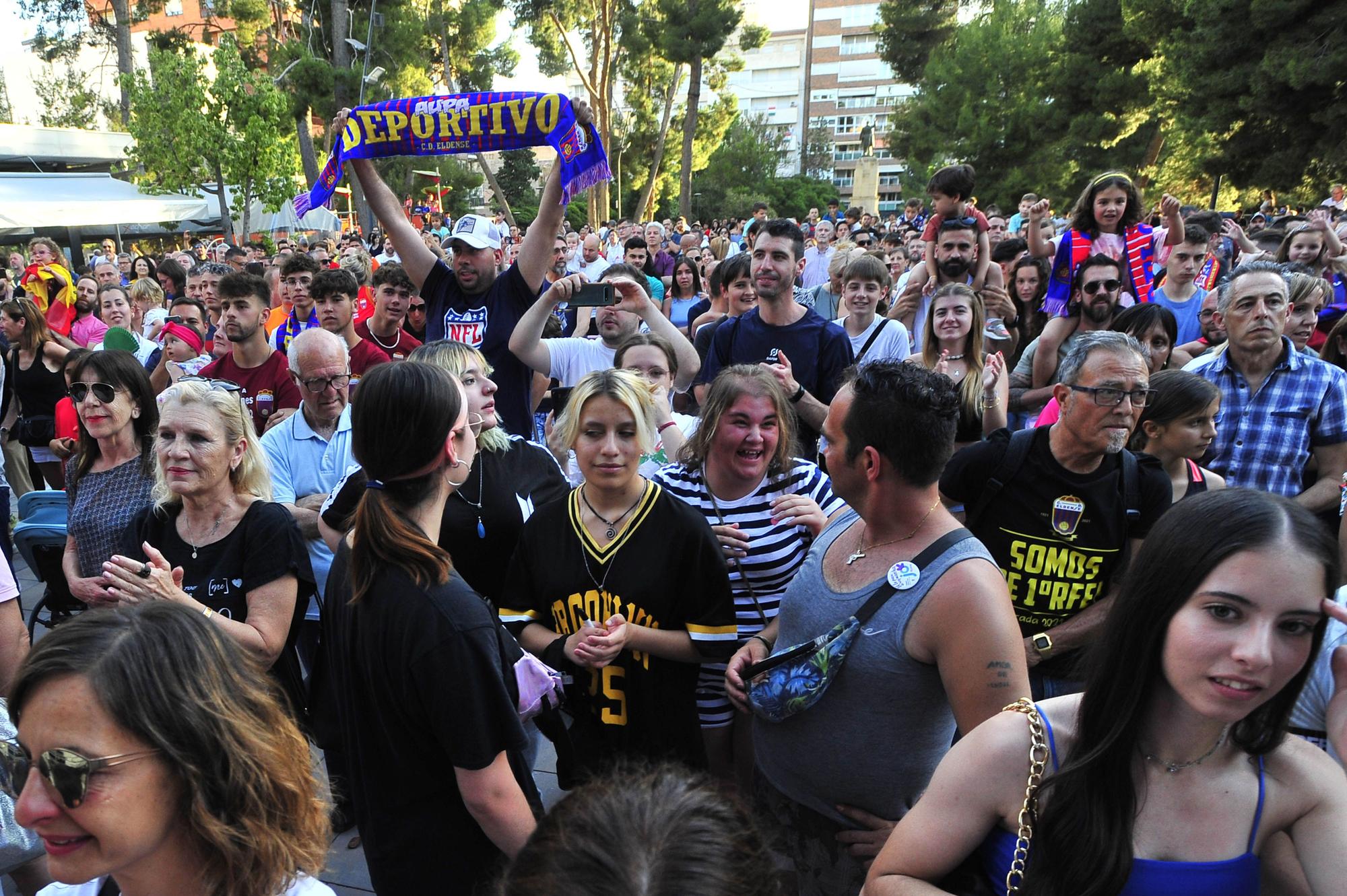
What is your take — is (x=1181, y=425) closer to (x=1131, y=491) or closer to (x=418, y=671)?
(x=1131, y=491)

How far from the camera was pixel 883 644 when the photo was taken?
6.55 ft

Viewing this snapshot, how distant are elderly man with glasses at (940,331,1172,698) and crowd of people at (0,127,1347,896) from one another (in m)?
0.01

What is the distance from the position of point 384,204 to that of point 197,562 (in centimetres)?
257

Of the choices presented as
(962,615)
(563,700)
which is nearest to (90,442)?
(563,700)

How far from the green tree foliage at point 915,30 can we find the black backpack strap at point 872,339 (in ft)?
136

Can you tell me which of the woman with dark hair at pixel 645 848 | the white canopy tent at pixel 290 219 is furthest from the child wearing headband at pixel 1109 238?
the white canopy tent at pixel 290 219

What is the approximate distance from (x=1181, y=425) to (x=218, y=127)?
2019cm

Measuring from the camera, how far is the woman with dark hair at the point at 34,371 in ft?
20.8

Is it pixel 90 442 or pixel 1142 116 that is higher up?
pixel 1142 116

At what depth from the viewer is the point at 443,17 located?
35.5 meters

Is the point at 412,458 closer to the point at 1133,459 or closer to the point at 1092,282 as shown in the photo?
the point at 1133,459

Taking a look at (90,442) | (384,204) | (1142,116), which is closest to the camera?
(90,442)

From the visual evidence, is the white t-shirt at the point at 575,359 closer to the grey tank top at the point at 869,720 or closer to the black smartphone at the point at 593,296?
the black smartphone at the point at 593,296

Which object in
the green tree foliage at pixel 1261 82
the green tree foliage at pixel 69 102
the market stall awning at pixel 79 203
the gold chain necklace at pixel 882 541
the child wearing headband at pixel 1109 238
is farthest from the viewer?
the green tree foliage at pixel 69 102
